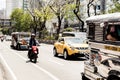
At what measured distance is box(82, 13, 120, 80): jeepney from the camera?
902 cm

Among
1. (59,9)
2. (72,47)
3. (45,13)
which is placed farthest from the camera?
(45,13)

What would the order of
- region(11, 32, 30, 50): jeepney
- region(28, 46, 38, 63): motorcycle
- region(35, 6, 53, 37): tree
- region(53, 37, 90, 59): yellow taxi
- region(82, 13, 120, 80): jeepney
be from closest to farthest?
1. region(82, 13, 120, 80): jeepney
2. region(28, 46, 38, 63): motorcycle
3. region(53, 37, 90, 59): yellow taxi
4. region(11, 32, 30, 50): jeepney
5. region(35, 6, 53, 37): tree

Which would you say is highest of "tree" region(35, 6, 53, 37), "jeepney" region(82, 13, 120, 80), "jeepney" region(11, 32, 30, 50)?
"tree" region(35, 6, 53, 37)

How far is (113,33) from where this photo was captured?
30.6 feet

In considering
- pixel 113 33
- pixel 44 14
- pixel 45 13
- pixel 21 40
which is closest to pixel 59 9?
pixel 45 13

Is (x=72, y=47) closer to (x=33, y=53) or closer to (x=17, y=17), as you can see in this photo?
(x=33, y=53)

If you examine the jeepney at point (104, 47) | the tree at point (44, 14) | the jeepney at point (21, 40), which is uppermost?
the tree at point (44, 14)

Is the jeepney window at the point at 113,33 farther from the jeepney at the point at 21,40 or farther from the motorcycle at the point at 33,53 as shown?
the jeepney at the point at 21,40

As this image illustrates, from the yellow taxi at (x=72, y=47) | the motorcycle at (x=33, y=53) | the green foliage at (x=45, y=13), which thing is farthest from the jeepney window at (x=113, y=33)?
the green foliage at (x=45, y=13)

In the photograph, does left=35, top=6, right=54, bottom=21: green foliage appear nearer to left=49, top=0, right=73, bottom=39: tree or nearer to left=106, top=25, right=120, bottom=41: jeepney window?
left=49, top=0, right=73, bottom=39: tree

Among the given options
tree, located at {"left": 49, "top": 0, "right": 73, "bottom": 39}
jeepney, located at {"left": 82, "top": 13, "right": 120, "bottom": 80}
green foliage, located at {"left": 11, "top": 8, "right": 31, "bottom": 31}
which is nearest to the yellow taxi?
jeepney, located at {"left": 82, "top": 13, "right": 120, "bottom": 80}

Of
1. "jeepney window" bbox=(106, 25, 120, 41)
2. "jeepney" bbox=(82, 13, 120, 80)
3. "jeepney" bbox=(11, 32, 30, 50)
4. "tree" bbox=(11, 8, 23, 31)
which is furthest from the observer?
"tree" bbox=(11, 8, 23, 31)

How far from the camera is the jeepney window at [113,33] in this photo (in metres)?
9.15

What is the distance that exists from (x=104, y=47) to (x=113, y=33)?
0.63 meters
